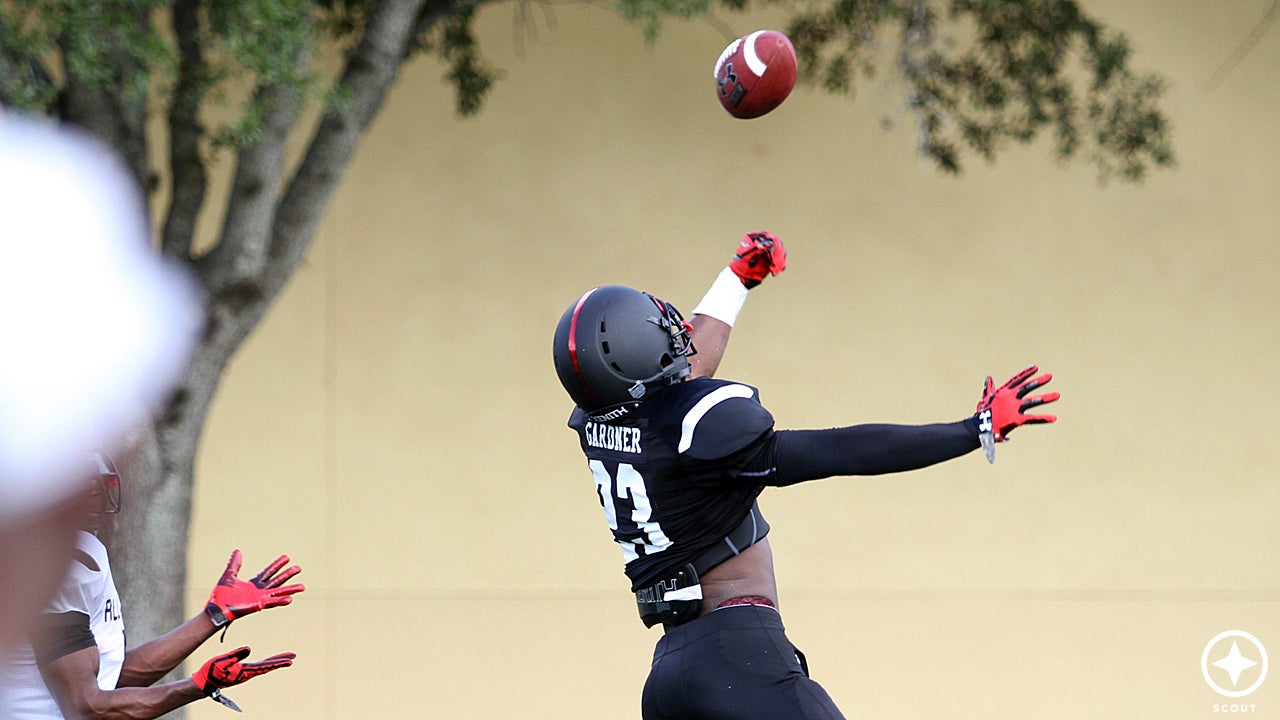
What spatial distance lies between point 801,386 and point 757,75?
15.1 feet

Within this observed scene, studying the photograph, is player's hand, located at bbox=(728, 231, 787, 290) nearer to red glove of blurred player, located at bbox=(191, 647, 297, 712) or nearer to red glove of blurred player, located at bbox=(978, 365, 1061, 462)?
red glove of blurred player, located at bbox=(978, 365, 1061, 462)

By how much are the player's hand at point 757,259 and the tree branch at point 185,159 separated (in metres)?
2.73

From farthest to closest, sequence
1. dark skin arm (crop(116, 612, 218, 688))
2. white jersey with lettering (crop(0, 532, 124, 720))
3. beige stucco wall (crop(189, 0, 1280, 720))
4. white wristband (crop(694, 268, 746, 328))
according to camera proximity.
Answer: beige stucco wall (crop(189, 0, 1280, 720)) < white wristband (crop(694, 268, 746, 328)) < dark skin arm (crop(116, 612, 218, 688)) < white jersey with lettering (crop(0, 532, 124, 720))

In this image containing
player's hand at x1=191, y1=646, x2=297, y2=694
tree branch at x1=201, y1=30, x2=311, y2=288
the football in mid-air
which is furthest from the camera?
tree branch at x1=201, y1=30, x2=311, y2=288

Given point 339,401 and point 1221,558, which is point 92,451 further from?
point 1221,558

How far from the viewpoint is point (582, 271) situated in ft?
30.0

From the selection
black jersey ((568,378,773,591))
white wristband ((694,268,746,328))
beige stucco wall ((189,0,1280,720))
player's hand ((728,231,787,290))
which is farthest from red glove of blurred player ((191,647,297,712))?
beige stucco wall ((189,0,1280,720))

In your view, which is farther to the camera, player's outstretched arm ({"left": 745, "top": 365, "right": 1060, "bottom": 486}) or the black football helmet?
the black football helmet

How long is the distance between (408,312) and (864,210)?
10.2 feet

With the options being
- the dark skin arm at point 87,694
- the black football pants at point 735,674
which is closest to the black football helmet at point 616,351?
the black football pants at point 735,674

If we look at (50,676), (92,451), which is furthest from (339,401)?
(92,451)

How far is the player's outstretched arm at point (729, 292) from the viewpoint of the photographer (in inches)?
193

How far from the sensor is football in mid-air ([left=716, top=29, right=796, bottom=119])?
4.83m

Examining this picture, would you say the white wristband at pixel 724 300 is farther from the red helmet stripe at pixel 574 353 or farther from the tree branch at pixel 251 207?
the tree branch at pixel 251 207
